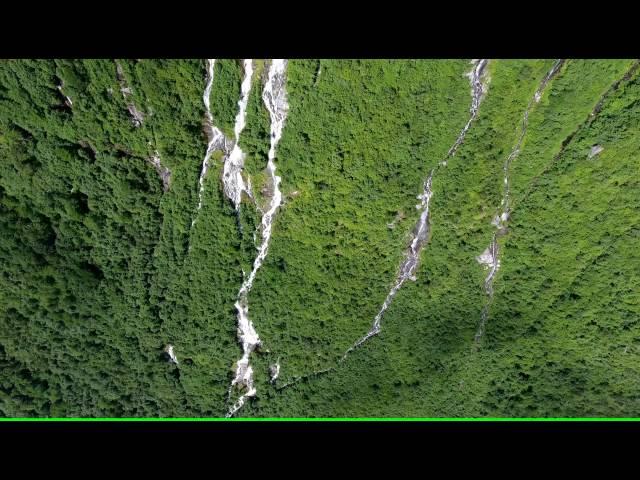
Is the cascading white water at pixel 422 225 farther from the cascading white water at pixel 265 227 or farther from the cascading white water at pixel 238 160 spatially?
the cascading white water at pixel 238 160

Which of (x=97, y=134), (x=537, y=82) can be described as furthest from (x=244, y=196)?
(x=537, y=82)

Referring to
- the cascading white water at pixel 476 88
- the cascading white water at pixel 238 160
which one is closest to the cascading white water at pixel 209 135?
the cascading white water at pixel 238 160

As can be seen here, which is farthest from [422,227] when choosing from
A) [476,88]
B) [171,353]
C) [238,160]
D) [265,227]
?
[171,353]

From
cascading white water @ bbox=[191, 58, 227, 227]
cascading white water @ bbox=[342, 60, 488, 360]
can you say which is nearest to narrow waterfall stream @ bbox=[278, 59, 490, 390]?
cascading white water @ bbox=[342, 60, 488, 360]

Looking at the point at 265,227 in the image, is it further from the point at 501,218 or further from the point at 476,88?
the point at 476,88

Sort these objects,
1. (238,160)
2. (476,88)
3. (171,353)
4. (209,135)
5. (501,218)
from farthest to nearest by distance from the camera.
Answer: (171,353)
(238,160)
(501,218)
(209,135)
(476,88)

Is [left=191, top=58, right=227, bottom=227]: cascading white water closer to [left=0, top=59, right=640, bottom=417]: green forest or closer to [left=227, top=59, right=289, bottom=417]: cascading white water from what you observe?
[left=0, top=59, right=640, bottom=417]: green forest
